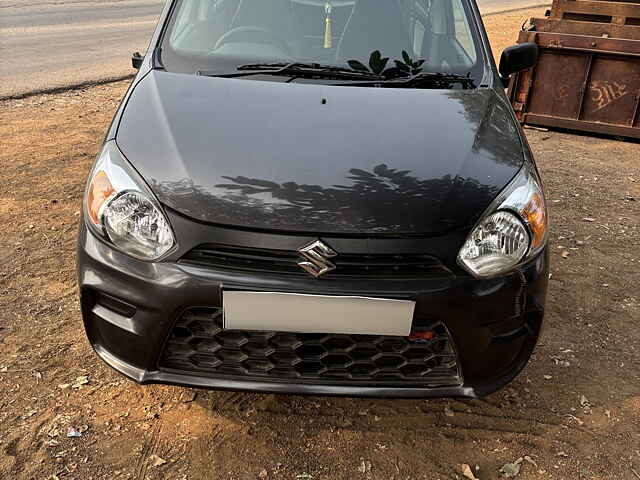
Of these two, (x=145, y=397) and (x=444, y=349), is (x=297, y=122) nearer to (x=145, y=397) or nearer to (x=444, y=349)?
(x=444, y=349)

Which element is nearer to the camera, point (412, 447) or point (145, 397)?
point (412, 447)

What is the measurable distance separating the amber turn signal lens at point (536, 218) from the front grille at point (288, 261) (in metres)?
0.40

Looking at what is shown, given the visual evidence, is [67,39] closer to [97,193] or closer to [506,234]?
[97,193]

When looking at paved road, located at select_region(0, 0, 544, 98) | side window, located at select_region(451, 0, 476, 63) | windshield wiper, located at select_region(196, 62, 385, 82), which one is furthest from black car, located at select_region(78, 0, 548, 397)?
paved road, located at select_region(0, 0, 544, 98)

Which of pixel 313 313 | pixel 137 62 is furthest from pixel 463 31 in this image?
pixel 313 313

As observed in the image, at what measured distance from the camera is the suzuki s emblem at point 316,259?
76.3 inches

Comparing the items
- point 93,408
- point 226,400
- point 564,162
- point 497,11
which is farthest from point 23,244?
point 497,11

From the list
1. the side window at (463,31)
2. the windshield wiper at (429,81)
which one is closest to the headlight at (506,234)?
the windshield wiper at (429,81)

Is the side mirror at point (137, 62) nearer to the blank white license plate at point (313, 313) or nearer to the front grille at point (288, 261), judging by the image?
the front grille at point (288, 261)

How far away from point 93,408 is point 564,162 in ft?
15.2

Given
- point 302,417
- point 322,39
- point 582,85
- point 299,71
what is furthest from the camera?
point 582,85

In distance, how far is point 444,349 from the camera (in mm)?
2088

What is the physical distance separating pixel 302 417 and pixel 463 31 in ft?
6.65

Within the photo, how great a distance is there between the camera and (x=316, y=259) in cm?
194
